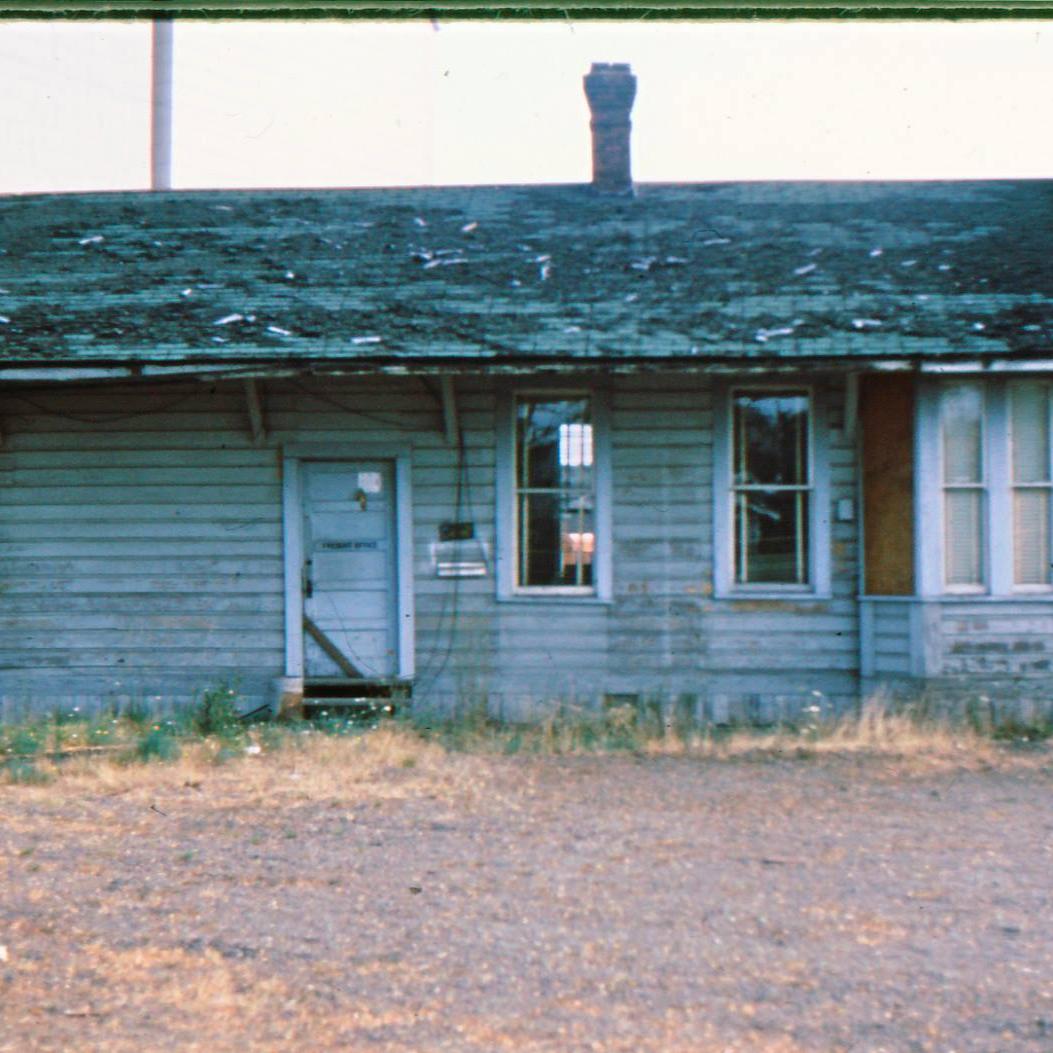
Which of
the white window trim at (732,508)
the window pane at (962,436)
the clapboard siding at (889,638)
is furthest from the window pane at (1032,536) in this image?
the white window trim at (732,508)

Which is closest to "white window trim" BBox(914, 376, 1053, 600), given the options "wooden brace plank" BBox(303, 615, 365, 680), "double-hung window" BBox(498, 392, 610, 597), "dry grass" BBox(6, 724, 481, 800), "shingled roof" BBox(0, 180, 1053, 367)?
"shingled roof" BBox(0, 180, 1053, 367)

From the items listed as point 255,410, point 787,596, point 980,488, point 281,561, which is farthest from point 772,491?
point 255,410

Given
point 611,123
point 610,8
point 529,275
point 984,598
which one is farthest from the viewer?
point 611,123

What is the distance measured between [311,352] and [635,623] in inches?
135

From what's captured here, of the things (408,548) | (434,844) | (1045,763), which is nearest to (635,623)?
(408,548)

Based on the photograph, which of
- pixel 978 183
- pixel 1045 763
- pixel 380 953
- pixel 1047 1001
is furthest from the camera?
pixel 978 183

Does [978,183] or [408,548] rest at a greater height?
[978,183]

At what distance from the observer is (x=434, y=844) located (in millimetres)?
6965

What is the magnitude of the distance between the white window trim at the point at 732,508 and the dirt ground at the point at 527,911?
245 cm

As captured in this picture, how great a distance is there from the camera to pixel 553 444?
11469 mm

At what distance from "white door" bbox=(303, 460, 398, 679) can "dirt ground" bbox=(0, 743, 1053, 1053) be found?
2575mm

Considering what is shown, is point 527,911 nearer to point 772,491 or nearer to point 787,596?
point 787,596

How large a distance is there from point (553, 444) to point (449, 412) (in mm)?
945

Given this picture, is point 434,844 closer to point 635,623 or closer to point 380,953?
point 380,953
